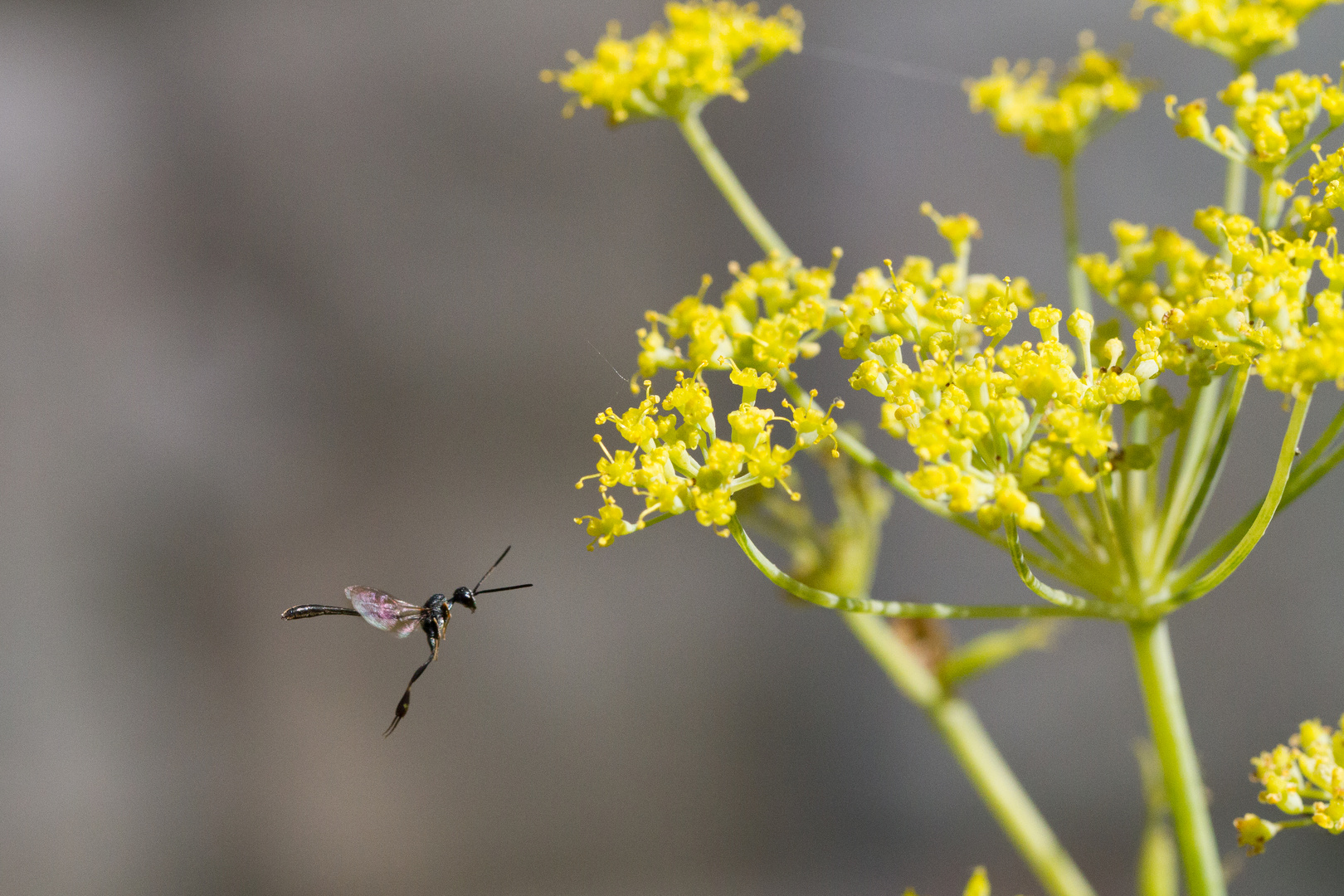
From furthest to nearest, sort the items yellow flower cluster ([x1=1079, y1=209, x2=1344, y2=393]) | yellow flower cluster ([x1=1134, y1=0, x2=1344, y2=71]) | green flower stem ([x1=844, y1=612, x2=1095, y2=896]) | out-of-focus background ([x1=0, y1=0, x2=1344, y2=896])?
1. out-of-focus background ([x1=0, y1=0, x2=1344, y2=896])
2. green flower stem ([x1=844, y1=612, x2=1095, y2=896])
3. yellow flower cluster ([x1=1134, y1=0, x2=1344, y2=71])
4. yellow flower cluster ([x1=1079, y1=209, x2=1344, y2=393])

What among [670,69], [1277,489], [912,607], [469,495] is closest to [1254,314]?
[1277,489]

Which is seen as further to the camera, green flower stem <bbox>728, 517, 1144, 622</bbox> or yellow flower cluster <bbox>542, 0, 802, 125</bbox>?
yellow flower cluster <bbox>542, 0, 802, 125</bbox>

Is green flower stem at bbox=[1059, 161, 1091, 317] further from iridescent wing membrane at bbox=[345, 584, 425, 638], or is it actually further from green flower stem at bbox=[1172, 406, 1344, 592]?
iridescent wing membrane at bbox=[345, 584, 425, 638]

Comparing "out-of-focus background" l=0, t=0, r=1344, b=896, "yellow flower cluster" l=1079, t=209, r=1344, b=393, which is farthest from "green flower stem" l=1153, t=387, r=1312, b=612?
"out-of-focus background" l=0, t=0, r=1344, b=896

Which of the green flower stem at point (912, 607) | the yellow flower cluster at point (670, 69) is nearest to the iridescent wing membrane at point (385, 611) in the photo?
the green flower stem at point (912, 607)

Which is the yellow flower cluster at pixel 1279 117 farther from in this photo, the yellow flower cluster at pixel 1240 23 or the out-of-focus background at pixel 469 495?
the out-of-focus background at pixel 469 495

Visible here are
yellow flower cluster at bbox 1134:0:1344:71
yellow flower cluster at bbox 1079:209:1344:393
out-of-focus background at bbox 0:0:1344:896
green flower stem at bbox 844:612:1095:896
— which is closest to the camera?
yellow flower cluster at bbox 1079:209:1344:393

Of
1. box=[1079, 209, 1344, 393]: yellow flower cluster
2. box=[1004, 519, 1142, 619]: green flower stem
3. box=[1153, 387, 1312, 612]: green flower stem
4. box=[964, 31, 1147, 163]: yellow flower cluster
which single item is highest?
box=[964, 31, 1147, 163]: yellow flower cluster
